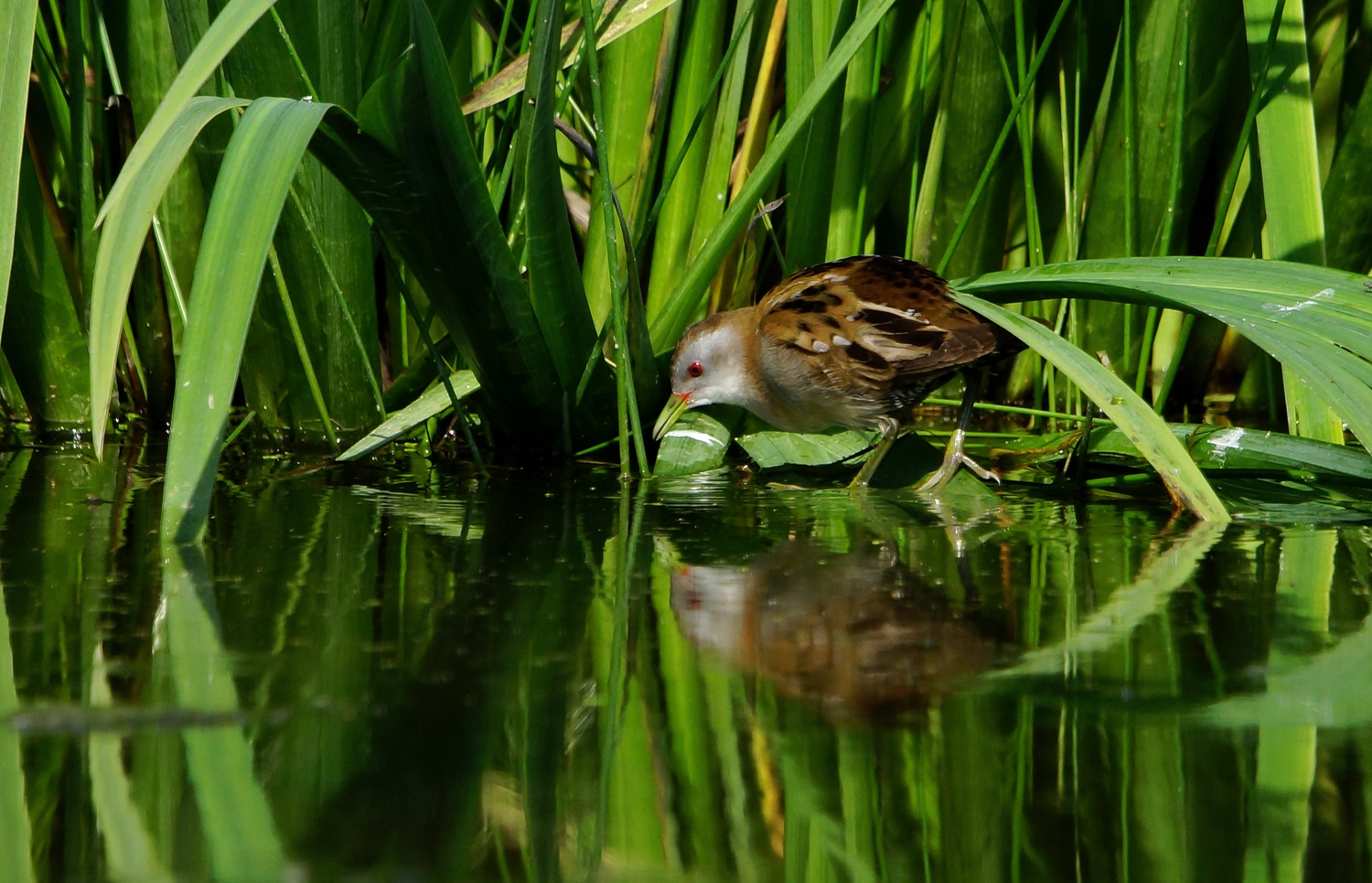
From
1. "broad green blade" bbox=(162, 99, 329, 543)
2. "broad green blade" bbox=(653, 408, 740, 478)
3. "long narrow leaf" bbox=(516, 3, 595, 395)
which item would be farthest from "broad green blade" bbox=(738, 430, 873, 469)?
"broad green blade" bbox=(162, 99, 329, 543)

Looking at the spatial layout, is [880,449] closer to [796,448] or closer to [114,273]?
[796,448]

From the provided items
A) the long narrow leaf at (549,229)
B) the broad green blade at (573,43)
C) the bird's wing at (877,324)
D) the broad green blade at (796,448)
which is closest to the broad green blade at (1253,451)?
the bird's wing at (877,324)

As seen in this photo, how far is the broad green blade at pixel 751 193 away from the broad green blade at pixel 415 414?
422mm

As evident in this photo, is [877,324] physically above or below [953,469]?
above

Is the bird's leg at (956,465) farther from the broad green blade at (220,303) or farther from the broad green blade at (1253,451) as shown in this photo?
the broad green blade at (220,303)

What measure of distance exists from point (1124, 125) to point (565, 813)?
219 centimetres

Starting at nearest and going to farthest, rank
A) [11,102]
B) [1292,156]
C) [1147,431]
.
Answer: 1. [11,102]
2. [1147,431]
3. [1292,156]

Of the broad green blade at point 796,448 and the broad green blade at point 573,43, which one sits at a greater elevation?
the broad green blade at point 573,43

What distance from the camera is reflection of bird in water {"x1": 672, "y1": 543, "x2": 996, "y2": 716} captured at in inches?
50.9

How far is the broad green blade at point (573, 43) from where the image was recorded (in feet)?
8.32

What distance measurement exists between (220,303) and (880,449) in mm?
1495

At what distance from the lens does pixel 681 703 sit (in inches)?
48.7

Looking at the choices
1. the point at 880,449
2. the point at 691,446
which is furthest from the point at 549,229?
the point at 880,449

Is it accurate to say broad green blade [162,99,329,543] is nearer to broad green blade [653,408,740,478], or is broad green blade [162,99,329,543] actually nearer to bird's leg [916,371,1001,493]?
broad green blade [653,408,740,478]
